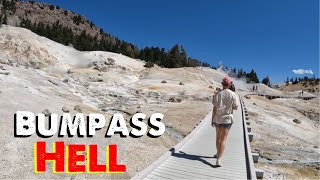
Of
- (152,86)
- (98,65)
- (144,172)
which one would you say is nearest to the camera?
(144,172)

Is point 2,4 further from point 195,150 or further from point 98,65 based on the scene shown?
point 195,150

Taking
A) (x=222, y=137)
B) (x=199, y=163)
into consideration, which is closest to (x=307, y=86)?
(x=199, y=163)

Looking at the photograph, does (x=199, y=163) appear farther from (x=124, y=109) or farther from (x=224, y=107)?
(x=124, y=109)

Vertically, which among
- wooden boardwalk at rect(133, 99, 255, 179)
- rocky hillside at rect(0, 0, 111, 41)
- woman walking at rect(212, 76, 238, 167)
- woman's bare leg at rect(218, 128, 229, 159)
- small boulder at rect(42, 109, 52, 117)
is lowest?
wooden boardwalk at rect(133, 99, 255, 179)

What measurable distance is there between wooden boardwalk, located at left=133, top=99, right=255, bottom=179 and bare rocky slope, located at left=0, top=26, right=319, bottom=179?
285 centimetres

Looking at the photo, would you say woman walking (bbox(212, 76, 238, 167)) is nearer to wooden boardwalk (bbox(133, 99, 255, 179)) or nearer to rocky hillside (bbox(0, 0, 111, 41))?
wooden boardwalk (bbox(133, 99, 255, 179))

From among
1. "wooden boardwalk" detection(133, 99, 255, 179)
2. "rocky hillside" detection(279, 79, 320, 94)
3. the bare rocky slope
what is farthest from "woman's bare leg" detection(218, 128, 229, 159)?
"rocky hillside" detection(279, 79, 320, 94)

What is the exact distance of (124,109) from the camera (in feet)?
92.5

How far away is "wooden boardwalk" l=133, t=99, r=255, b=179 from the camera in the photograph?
9.46 m

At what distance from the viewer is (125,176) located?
44.1 ft

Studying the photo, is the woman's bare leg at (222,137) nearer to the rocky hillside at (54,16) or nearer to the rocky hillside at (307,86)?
the rocky hillside at (307,86)

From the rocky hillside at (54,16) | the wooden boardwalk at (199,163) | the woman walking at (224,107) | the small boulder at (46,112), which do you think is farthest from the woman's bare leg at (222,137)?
the rocky hillside at (54,16)

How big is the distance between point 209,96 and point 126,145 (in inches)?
958

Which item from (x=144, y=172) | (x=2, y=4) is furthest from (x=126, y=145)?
(x=2, y=4)
